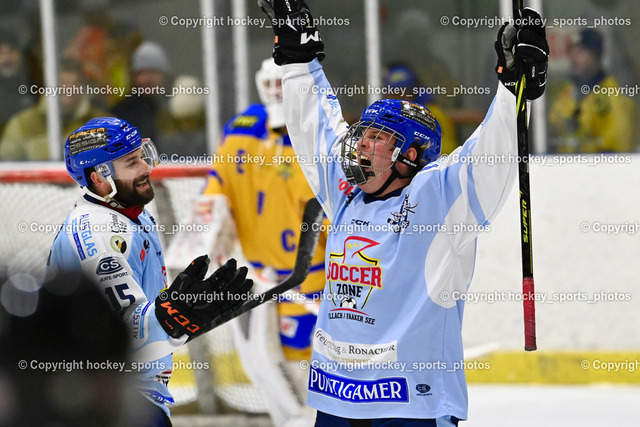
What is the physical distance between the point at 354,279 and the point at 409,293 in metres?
0.13

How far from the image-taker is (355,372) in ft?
7.39

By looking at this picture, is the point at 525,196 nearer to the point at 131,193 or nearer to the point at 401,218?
the point at 401,218

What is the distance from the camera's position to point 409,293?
2.23 metres

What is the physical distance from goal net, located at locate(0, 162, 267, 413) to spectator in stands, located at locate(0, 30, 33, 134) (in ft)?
4.49

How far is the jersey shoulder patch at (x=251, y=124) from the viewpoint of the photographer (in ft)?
13.6

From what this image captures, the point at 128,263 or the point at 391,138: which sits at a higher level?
the point at 391,138

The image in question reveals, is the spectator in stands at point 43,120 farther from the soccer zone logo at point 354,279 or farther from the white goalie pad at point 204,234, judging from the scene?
the soccer zone logo at point 354,279

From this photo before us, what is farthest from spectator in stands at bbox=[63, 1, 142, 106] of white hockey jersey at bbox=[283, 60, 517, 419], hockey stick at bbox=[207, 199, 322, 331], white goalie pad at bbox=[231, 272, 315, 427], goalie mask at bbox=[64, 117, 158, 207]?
white hockey jersey at bbox=[283, 60, 517, 419]

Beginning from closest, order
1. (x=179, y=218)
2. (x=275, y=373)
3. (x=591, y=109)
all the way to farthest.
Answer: (x=275, y=373) → (x=179, y=218) → (x=591, y=109)

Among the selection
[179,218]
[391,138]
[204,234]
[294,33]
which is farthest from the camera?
[179,218]

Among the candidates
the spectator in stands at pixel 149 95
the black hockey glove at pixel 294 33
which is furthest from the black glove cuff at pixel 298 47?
the spectator in stands at pixel 149 95

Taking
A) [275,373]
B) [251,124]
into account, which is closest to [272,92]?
[251,124]

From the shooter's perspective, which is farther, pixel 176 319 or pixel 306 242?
pixel 306 242

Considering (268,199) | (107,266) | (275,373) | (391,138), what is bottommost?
(275,373)
